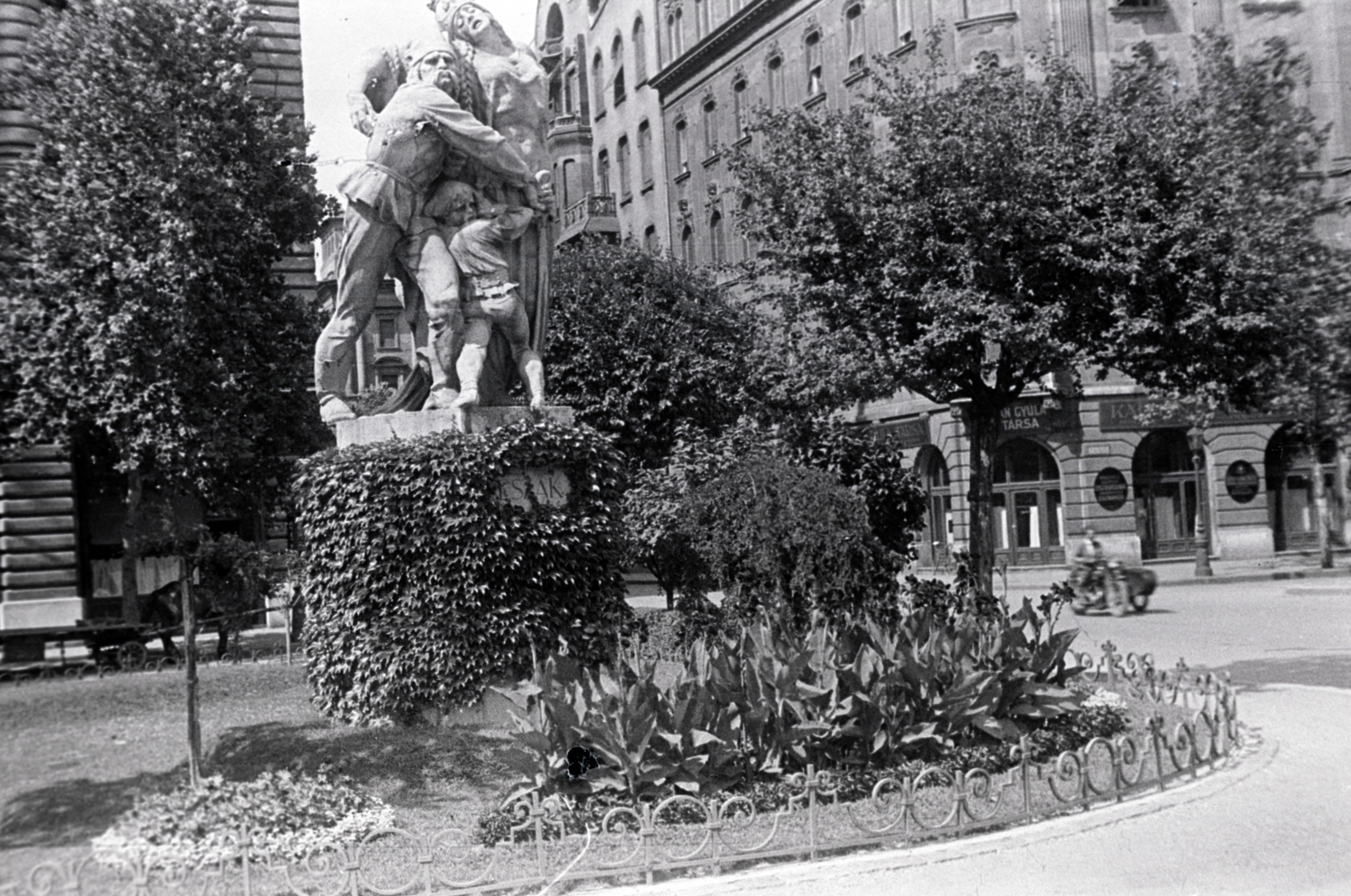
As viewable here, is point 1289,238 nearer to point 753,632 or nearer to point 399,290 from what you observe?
point 753,632

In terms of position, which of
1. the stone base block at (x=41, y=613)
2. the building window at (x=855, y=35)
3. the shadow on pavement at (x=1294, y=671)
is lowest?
the shadow on pavement at (x=1294, y=671)

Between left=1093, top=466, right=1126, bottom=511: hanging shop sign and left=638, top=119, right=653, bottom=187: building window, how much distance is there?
81.3 feet

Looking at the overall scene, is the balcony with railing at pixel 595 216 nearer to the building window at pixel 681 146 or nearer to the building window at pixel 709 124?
the building window at pixel 681 146

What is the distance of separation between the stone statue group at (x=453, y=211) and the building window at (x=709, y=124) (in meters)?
38.3

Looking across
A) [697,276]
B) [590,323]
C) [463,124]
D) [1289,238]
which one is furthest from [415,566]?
[697,276]

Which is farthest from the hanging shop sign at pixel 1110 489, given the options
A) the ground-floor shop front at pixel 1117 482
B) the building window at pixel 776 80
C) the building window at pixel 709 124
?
the building window at pixel 709 124

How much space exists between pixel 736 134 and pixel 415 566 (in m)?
39.0

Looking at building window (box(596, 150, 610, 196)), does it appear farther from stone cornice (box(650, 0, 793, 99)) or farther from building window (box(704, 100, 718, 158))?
building window (box(704, 100, 718, 158))

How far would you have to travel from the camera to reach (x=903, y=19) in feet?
122

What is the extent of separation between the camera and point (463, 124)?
34.2 feet

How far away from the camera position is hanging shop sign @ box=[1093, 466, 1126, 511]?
32812 mm

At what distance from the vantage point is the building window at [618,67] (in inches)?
2250

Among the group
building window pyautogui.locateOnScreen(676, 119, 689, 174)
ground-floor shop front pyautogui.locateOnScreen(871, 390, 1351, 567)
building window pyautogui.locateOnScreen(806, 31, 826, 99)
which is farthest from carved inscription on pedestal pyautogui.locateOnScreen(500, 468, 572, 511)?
building window pyautogui.locateOnScreen(676, 119, 689, 174)

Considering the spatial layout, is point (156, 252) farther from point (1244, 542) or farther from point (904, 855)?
point (1244, 542)
